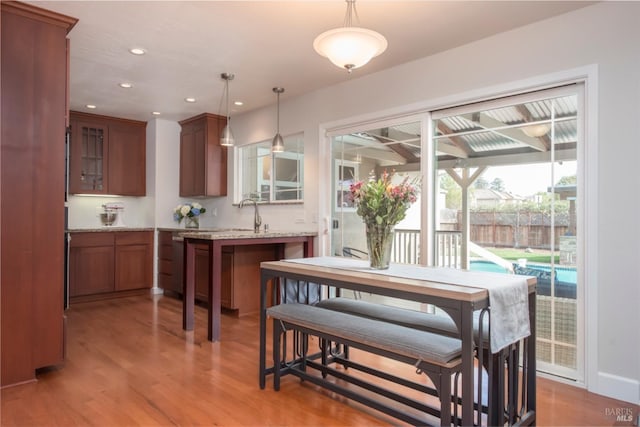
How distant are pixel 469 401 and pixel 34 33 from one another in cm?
339

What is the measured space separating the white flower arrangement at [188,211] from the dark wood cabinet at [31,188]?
2921 mm

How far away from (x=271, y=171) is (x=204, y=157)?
1.03 meters

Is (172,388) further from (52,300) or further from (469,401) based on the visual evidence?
(469,401)

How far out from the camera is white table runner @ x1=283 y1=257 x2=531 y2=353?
1.77 metres

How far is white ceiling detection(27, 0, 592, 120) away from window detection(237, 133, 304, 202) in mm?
795

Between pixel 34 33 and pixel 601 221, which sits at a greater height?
pixel 34 33

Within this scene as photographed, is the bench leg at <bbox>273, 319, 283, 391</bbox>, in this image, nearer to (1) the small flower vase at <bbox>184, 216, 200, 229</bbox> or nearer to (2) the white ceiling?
(2) the white ceiling

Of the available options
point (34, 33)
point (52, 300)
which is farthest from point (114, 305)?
point (34, 33)

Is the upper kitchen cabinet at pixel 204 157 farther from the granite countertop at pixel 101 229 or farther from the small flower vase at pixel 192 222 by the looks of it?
the granite countertop at pixel 101 229

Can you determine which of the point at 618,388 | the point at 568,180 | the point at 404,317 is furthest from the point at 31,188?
the point at 618,388

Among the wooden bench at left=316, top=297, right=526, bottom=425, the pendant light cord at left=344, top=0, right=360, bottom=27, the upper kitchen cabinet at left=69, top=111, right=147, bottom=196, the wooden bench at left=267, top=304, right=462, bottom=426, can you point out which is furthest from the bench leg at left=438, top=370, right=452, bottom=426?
the upper kitchen cabinet at left=69, top=111, right=147, bottom=196

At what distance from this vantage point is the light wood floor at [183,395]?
86.5 inches

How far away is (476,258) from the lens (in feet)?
10.8

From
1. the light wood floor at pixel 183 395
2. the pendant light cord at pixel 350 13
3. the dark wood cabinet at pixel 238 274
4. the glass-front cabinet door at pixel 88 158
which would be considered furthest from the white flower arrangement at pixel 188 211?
the pendant light cord at pixel 350 13
